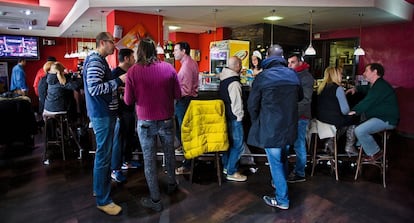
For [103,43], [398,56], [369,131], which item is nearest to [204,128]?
[103,43]

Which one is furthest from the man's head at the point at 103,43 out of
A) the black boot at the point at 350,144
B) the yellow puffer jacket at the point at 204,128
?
the black boot at the point at 350,144

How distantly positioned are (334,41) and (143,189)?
23.0ft

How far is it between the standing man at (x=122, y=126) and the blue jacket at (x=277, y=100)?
1.49m

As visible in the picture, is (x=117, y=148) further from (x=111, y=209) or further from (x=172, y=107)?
(x=172, y=107)

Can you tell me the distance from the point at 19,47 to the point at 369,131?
10122 millimetres

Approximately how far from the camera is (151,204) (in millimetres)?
2871

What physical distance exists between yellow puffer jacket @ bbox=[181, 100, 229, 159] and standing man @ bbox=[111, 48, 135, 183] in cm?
76

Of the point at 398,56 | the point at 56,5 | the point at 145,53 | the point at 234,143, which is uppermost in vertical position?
the point at 56,5

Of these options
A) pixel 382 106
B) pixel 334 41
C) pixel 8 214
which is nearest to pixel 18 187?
pixel 8 214

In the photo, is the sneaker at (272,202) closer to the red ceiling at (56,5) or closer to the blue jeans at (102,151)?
the blue jeans at (102,151)

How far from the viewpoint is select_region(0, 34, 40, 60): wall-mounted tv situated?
933cm

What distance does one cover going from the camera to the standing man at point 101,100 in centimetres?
250

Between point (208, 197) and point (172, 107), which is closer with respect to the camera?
point (172, 107)

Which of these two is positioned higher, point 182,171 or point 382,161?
point 382,161
